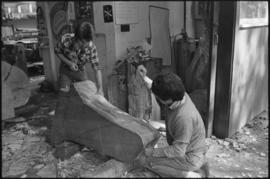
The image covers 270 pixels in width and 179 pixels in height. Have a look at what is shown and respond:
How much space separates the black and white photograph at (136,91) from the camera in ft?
5.98

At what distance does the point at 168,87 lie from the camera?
1.61 metres

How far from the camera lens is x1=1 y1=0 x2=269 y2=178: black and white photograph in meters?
1.82

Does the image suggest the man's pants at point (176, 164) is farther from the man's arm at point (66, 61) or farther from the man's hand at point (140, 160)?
the man's arm at point (66, 61)

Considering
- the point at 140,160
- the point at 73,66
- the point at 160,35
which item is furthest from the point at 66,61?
the point at 160,35

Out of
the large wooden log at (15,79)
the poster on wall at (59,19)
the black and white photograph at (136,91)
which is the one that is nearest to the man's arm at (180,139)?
the black and white photograph at (136,91)

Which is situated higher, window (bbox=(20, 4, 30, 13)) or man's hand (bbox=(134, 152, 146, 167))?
→ window (bbox=(20, 4, 30, 13))

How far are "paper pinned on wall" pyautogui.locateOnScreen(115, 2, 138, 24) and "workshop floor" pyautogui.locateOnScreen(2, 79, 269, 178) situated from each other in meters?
1.67

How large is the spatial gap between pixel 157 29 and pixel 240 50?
1.41 metres

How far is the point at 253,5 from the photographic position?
2.91m

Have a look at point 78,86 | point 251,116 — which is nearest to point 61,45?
point 78,86

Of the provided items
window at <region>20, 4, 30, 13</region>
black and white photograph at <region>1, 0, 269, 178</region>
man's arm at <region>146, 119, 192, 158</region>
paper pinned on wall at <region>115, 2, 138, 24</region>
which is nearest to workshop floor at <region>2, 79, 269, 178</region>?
black and white photograph at <region>1, 0, 269, 178</region>

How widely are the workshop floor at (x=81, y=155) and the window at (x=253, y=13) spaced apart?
1.23 metres

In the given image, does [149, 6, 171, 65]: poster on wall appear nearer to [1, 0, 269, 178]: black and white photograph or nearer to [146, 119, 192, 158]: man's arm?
[1, 0, 269, 178]: black and white photograph

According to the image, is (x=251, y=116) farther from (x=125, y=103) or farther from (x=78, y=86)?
(x=78, y=86)
